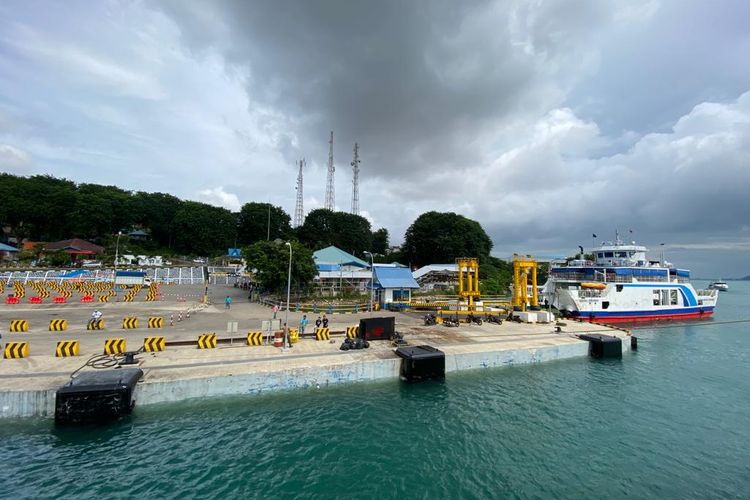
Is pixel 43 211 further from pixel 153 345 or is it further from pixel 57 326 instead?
pixel 153 345

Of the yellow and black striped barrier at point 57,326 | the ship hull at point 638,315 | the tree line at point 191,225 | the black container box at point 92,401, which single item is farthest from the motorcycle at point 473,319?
the tree line at point 191,225

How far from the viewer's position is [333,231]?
104 meters

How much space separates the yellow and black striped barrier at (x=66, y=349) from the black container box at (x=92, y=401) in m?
5.34

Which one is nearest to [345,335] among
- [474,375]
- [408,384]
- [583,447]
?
[408,384]

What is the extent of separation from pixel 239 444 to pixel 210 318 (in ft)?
67.8

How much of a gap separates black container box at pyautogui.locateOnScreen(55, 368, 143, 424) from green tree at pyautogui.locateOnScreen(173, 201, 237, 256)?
92013 millimetres

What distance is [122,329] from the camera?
2533 cm

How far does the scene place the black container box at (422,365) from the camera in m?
19.4

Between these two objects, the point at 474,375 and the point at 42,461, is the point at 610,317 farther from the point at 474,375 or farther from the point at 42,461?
the point at 42,461

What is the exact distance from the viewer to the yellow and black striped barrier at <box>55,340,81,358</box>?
18344 mm

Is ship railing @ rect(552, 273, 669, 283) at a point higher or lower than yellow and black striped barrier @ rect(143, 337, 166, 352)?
higher

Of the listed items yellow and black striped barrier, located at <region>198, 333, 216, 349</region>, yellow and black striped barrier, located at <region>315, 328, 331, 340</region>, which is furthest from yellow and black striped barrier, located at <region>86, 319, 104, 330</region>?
yellow and black striped barrier, located at <region>315, 328, 331, 340</region>

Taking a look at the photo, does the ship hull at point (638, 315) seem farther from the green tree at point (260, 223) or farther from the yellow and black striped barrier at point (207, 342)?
the green tree at point (260, 223)

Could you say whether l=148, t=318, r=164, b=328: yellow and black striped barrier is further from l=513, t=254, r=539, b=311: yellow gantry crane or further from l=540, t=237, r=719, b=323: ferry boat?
l=540, t=237, r=719, b=323: ferry boat
